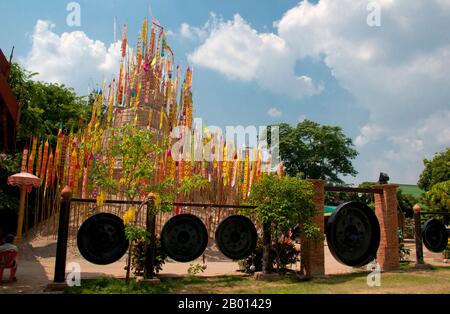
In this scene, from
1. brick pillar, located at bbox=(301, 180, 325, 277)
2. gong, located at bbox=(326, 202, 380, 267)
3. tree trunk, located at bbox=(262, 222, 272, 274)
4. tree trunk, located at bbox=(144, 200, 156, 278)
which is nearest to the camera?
gong, located at bbox=(326, 202, 380, 267)

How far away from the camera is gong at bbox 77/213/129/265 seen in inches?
272

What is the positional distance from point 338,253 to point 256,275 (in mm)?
3598

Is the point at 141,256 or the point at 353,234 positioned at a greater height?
the point at 353,234

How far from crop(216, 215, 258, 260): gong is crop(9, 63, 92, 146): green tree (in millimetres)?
9799

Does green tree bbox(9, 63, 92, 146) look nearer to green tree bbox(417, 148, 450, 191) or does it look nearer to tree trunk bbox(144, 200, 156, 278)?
tree trunk bbox(144, 200, 156, 278)

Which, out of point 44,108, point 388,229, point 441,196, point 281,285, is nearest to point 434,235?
point 388,229

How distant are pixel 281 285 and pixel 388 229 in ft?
13.2

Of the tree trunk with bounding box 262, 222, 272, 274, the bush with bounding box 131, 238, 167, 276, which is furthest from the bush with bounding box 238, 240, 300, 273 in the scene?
the bush with bounding box 131, 238, 167, 276

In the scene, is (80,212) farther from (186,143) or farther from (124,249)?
(124,249)

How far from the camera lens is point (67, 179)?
14977 mm

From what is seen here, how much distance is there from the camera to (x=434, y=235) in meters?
10.4

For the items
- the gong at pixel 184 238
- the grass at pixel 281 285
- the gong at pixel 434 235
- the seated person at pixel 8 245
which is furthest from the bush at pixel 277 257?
the seated person at pixel 8 245

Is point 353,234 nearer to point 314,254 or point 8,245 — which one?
point 314,254

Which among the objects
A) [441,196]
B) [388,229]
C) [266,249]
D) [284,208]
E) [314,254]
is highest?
[441,196]
